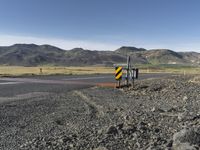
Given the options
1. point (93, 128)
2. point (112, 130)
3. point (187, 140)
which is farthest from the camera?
point (93, 128)

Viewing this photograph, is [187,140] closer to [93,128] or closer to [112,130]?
[112,130]

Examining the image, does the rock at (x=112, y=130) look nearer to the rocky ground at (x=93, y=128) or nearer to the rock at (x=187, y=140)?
the rocky ground at (x=93, y=128)

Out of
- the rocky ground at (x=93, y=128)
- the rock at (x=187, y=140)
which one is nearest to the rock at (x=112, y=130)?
the rocky ground at (x=93, y=128)

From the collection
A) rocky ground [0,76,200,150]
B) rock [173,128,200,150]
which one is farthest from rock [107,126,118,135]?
rock [173,128,200,150]

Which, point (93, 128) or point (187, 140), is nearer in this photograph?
point (187, 140)

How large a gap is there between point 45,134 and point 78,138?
2.88ft

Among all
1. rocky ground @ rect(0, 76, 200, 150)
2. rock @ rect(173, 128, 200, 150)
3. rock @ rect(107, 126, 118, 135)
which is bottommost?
rocky ground @ rect(0, 76, 200, 150)

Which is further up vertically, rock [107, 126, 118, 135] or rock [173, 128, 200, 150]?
rock [173, 128, 200, 150]

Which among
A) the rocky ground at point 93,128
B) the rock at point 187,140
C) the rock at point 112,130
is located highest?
the rock at point 187,140

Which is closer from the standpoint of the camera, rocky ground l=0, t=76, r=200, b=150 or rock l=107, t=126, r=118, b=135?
rocky ground l=0, t=76, r=200, b=150

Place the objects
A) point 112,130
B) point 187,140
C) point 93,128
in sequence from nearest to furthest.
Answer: point 187,140 < point 112,130 < point 93,128

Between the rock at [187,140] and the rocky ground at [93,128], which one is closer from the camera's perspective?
Result: the rock at [187,140]

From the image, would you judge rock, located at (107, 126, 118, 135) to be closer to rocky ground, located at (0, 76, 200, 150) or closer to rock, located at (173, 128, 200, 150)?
rocky ground, located at (0, 76, 200, 150)

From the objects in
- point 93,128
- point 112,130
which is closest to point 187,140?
point 112,130
